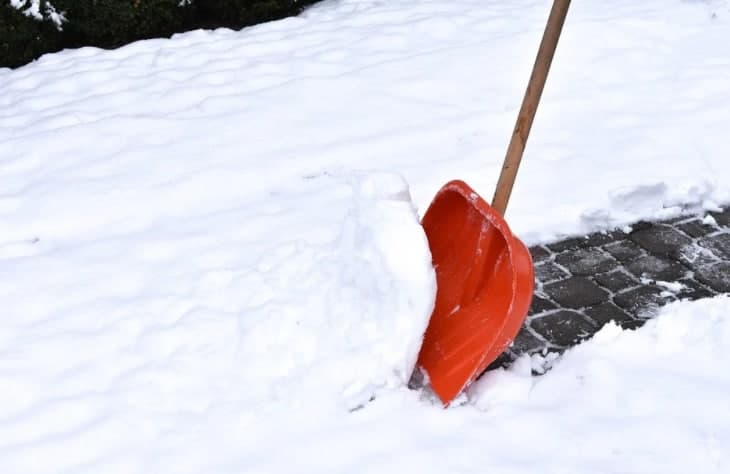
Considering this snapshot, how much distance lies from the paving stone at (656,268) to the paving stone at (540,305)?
1.40ft

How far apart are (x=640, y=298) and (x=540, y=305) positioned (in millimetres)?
395

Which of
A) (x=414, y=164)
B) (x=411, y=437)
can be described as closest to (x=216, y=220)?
(x=414, y=164)

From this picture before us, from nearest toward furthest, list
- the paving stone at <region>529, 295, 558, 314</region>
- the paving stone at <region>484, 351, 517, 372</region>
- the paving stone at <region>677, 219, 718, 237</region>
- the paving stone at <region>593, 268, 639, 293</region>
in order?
the paving stone at <region>484, 351, 517, 372</region> → the paving stone at <region>529, 295, 558, 314</region> → the paving stone at <region>593, 268, 639, 293</region> → the paving stone at <region>677, 219, 718, 237</region>

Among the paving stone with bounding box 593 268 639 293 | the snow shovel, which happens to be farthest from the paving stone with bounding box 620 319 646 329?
the snow shovel

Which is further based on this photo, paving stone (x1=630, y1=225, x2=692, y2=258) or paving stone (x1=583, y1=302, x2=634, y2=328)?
paving stone (x1=630, y1=225, x2=692, y2=258)

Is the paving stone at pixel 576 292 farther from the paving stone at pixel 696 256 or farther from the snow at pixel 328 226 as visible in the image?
the paving stone at pixel 696 256

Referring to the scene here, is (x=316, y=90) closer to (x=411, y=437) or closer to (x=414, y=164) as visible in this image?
(x=414, y=164)

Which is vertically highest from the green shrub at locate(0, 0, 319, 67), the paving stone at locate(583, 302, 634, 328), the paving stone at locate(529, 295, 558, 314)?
the green shrub at locate(0, 0, 319, 67)

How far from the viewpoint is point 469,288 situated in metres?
2.96

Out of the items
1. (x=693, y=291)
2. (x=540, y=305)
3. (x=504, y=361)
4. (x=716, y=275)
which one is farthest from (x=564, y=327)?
(x=716, y=275)

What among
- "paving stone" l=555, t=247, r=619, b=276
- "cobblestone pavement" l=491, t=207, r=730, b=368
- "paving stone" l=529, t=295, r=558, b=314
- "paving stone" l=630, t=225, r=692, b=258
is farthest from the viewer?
"paving stone" l=630, t=225, r=692, b=258

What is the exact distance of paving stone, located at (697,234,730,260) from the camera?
372 cm

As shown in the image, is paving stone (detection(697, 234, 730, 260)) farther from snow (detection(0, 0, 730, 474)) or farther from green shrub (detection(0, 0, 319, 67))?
green shrub (detection(0, 0, 319, 67))

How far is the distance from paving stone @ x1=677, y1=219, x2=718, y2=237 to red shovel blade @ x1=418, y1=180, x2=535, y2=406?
1366 millimetres
